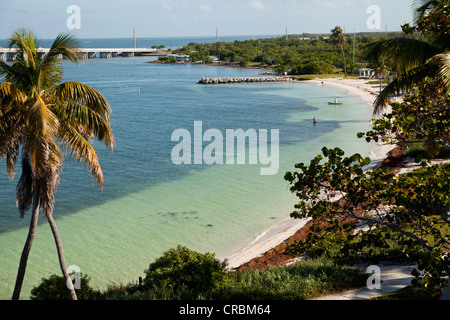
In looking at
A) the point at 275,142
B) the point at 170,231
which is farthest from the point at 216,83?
the point at 170,231

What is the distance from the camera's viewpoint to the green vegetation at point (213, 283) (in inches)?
431

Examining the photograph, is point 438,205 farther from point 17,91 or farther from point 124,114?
point 124,114

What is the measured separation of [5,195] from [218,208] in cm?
1308

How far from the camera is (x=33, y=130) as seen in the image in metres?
8.86

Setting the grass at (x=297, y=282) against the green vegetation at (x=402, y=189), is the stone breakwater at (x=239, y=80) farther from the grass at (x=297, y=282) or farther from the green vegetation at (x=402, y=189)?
the green vegetation at (x=402, y=189)

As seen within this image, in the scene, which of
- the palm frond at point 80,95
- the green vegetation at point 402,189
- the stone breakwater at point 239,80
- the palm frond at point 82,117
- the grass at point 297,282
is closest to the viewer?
the green vegetation at point 402,189

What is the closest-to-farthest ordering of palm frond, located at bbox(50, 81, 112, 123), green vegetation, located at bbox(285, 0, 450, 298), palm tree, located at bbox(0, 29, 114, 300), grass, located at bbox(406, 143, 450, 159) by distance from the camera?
green vegetation, located at bbox(285, 0, 450, 298)
palm tree, located at bbox(0, 29, 114, 300)
palm frond, located at bbox(50, 81, 112, 123)
grass, located at bbox(406, 143, 450, 159)

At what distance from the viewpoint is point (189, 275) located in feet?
38.3

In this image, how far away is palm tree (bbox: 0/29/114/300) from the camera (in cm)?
936

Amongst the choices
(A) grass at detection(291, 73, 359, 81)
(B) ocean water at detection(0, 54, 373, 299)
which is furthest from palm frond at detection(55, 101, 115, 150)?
(A) grass at detection(291, 73, 359, 81)

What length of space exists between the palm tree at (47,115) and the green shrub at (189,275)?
2.24 m

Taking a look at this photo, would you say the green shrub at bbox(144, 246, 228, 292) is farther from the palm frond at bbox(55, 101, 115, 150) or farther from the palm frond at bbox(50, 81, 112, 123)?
the palm frond at bbox(50, 81, 112, 123)

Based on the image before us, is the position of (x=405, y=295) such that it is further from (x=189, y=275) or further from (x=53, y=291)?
(x=53, y=291)

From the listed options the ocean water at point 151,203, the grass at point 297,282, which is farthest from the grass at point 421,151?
the grass at point 297,282
